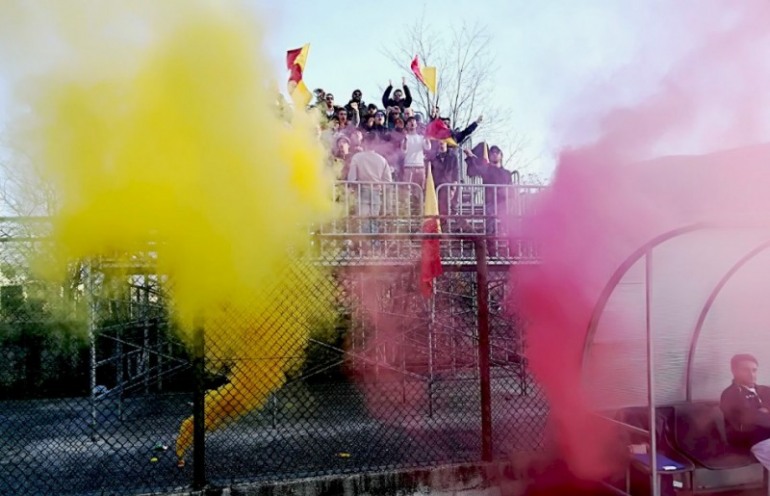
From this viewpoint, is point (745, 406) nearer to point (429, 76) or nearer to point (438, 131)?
point (438, 131)

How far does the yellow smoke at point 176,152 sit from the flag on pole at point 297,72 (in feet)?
4.32

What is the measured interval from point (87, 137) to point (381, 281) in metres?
4.74

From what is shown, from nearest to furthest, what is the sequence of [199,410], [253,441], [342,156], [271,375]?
[199,410] → [271,375] → [253,441] → [342,156]

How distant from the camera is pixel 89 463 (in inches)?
237

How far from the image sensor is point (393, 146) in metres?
9.21

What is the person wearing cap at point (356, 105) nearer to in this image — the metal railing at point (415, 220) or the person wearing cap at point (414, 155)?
the person wearing cap at point (414, 155)

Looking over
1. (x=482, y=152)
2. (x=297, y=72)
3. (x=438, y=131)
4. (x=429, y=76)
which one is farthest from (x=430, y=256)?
(x=429, y=76)

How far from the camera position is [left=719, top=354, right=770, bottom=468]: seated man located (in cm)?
535

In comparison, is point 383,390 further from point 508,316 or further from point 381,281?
point 508,316

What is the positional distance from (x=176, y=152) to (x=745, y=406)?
5455mm

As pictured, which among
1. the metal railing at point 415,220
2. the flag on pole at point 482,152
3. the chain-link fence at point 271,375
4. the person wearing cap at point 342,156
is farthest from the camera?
the flag on pole at point 482,152

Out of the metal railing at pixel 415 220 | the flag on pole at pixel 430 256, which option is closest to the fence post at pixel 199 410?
the metal railing at pixel 415 220

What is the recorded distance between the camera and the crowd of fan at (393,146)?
7.82 meters

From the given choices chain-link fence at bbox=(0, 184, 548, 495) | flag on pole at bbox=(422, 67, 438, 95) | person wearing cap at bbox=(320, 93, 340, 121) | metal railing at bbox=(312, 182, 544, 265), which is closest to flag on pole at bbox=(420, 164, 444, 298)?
metal railing at bbox=(312, 182, 544, 265)
